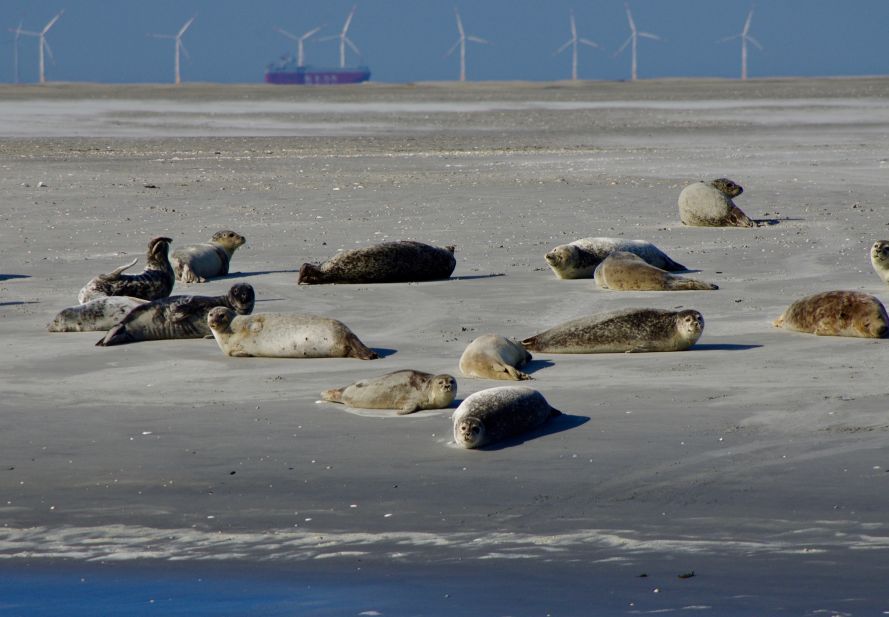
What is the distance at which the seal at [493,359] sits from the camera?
6.82 meters

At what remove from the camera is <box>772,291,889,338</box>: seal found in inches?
305

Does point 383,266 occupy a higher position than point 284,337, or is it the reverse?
point 383,266

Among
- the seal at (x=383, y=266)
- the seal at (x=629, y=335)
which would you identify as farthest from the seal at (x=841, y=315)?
the seal at (x=383, y=266)

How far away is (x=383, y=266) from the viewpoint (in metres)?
10.4

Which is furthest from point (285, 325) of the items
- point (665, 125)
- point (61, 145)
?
point (665, 125)

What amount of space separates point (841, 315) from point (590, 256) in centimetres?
289

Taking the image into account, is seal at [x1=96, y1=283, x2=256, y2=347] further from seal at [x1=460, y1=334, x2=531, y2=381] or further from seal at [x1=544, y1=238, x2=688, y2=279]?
seal at [x1=544, y1=238, x2=688, y2=279]

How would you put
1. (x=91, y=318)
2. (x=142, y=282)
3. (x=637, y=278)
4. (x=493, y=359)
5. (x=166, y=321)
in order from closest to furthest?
(x=493, y=359) < (x=166, y=321) < (x=91, y=318) < (x=142, y=282) < (x=637, y=278)

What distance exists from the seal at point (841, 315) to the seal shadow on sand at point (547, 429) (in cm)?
229

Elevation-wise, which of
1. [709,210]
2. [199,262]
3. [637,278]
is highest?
[709,210]

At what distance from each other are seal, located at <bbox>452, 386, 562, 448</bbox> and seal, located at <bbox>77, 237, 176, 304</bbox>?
3.98 metres

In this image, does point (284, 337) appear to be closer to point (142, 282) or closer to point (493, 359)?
point (493, 359)

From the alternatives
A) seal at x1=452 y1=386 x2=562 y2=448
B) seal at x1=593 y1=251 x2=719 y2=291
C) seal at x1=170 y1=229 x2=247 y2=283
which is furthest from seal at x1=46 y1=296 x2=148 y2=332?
seal at x1=452 y1=386 x2=562 y2=448

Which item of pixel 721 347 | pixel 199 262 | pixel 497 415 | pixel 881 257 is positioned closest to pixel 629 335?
pixel 721 347
